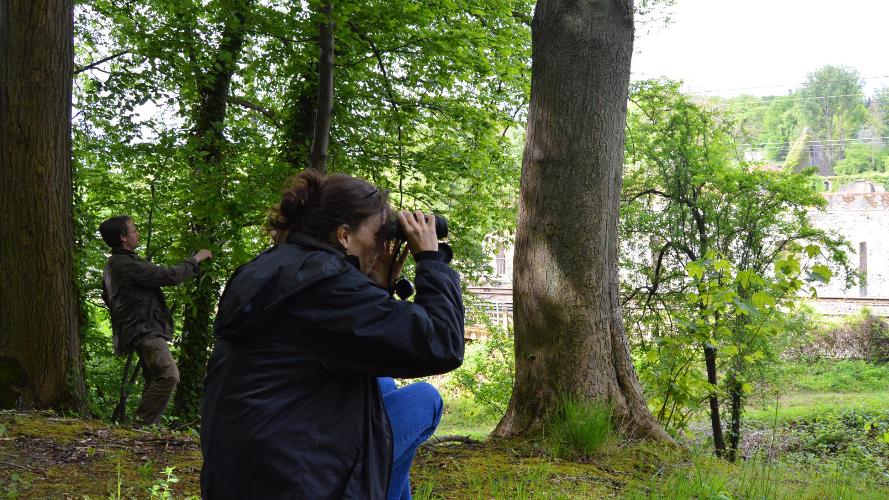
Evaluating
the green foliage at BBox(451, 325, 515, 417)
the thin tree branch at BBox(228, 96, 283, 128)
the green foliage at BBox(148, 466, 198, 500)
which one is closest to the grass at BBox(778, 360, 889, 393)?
the green foliage at BBox(451, 325, 515, 417)

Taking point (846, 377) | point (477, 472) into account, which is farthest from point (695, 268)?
point (846, 377)

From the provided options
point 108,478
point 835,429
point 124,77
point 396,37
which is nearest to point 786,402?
point 835,429

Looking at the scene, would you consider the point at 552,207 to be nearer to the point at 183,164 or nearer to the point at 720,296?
the point at 720,296

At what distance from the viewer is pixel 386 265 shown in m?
2.24

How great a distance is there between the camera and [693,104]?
42.0ft

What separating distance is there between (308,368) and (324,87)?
567cm

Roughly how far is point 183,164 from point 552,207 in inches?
249

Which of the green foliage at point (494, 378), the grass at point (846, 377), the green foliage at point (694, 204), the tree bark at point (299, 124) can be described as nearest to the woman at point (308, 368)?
the tree bark at point (299, 124)

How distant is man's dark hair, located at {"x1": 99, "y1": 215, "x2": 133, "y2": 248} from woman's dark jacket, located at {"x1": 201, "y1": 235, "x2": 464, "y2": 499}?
4201 millimetres

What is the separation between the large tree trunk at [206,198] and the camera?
7957mm

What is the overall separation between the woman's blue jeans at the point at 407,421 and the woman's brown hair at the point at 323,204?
1.90 ft

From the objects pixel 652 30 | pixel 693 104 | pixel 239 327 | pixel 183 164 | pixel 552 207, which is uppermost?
pixel 652 30

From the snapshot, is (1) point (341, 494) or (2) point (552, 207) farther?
(2) point (552, 207)

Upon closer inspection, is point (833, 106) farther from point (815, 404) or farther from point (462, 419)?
point (462, 419)
